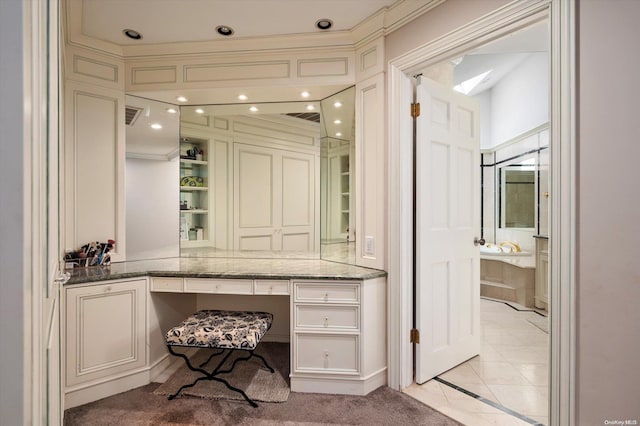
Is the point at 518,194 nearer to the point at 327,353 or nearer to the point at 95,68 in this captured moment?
the point at 327,353

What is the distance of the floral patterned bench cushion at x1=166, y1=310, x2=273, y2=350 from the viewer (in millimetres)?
1919

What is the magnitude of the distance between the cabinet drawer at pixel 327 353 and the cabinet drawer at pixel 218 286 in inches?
19.0

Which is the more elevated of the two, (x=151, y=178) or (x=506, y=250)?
(x=151, y=178)

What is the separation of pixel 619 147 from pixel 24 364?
6.43 ft

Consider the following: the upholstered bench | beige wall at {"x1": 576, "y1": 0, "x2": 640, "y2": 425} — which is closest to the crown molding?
beige wall at {"x1": 576, "y1": 0, "x2": 640, "y2": 425}

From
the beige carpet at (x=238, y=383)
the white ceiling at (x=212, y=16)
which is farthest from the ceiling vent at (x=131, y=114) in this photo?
the beige carpet at (x=238, y=383)

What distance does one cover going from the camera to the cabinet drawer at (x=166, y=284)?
2215 millimetres

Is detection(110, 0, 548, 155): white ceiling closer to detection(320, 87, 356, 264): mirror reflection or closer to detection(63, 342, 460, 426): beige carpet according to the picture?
detection(320, 87, 356, 264): mirror reflection

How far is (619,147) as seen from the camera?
1222 millimetres

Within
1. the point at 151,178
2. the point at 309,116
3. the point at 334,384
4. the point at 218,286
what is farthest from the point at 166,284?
the point at 309,116

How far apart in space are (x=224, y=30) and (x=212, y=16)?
0.53 feet

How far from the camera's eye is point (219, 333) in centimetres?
194

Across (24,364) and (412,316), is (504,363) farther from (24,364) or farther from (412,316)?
(24,364)

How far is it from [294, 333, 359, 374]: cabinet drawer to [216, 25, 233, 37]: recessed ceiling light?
2214mm
